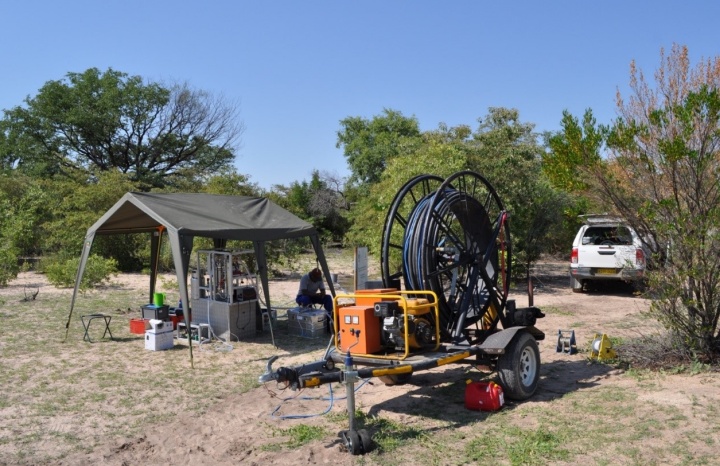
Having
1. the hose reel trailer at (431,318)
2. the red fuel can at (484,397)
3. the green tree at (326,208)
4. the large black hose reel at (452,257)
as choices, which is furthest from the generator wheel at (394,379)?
the green tree at (326,208)

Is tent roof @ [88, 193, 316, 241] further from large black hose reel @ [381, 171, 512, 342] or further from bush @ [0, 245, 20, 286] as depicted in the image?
bush @ [0, 245, 20, 286]

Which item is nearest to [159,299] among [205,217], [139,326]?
[139,326]

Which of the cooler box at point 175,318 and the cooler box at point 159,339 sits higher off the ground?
the cooler box at point 175,318

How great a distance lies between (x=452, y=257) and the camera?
7.41 metres

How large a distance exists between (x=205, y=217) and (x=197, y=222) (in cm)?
43

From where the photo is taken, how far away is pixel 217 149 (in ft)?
138

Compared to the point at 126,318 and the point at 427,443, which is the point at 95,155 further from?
the point at 427,443

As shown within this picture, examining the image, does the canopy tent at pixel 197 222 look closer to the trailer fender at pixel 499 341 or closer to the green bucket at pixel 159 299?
the green bucket at pixel 159 299

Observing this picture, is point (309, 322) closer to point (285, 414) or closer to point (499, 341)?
point (285, 414)

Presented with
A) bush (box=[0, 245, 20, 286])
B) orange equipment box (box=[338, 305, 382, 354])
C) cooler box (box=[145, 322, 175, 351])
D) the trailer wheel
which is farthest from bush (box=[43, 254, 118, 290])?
the trailer wheel

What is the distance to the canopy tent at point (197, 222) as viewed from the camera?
976cm

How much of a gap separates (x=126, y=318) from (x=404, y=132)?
3002 cm

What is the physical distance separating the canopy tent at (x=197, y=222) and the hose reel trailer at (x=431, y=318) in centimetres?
368

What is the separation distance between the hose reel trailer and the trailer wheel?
0.04 feet
